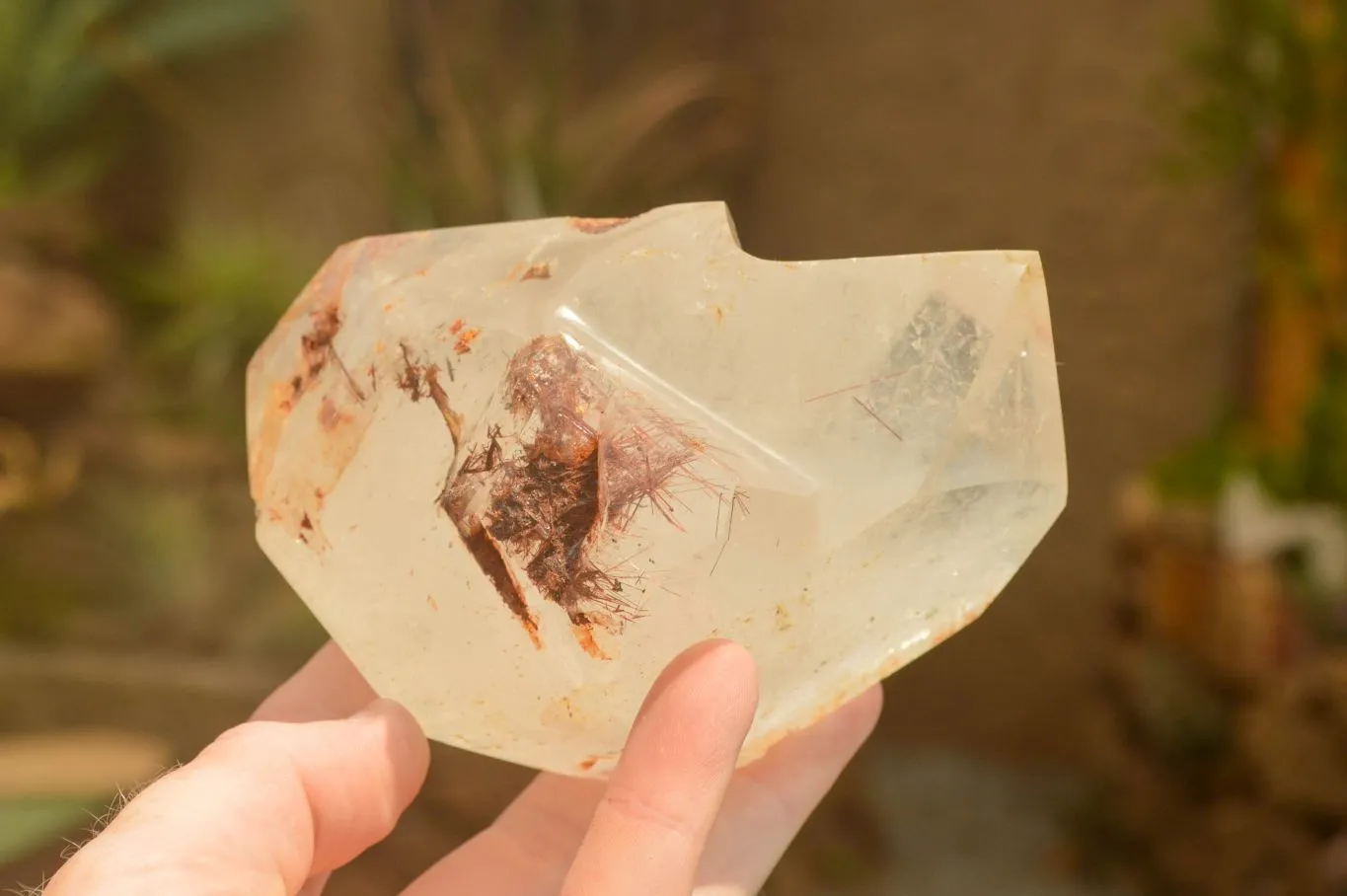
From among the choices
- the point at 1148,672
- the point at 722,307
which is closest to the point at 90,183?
the point at 722,307

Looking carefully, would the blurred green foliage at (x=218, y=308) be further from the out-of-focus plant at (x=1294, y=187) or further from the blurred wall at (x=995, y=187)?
the out-of-focus plant at (x=1294, y=187)

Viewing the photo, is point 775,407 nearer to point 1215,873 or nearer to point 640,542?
point 640,542

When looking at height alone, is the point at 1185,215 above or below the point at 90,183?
below

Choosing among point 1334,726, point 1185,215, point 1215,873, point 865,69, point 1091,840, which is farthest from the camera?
point 865,69

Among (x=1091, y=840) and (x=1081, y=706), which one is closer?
(x=1091, y=840)

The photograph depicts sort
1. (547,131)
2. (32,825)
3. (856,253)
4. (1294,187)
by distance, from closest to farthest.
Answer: (32,825) → (1294,187) → (547,131) → (856,253)

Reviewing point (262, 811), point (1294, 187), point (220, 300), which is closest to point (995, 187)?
point (1294, 187)

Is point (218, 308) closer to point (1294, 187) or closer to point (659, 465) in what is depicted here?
point (659, 465)
